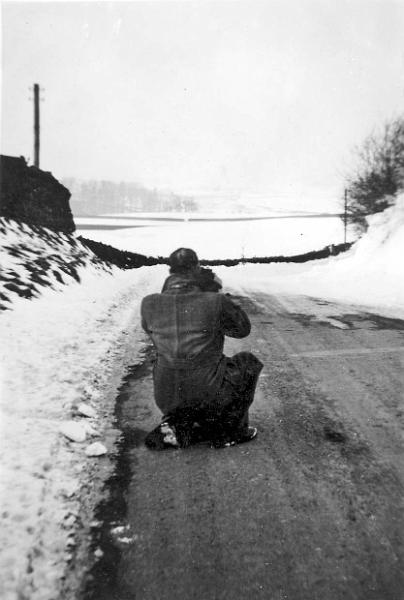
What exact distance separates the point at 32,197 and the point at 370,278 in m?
12.4

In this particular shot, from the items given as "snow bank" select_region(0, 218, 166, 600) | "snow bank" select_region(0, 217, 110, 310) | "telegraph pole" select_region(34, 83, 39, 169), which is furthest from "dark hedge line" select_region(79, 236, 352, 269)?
"snow bank" select_region(0, 218, 166, 600)

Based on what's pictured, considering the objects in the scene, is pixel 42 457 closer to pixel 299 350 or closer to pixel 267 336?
pixel 299 350

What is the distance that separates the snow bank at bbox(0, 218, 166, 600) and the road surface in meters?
0.24

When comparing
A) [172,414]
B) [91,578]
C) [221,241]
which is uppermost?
[221,241]

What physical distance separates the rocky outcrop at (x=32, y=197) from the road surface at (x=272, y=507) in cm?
1232

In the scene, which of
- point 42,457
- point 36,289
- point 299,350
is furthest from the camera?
point 36,289

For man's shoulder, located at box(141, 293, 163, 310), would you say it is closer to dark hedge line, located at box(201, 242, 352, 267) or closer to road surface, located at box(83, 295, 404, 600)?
road surface, located at box(83, 295, 404, 600)

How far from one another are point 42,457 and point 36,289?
6.49 metres

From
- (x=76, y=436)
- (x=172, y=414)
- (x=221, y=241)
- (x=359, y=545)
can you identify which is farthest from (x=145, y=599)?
(x=221, y=241)

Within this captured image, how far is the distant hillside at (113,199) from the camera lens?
13536 centimetres

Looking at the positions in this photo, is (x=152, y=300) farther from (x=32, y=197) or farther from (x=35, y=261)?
(x=32, y=197)

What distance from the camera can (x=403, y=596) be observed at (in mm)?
2008

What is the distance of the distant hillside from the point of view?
13536 centimetres

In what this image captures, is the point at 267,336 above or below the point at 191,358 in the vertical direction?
below
